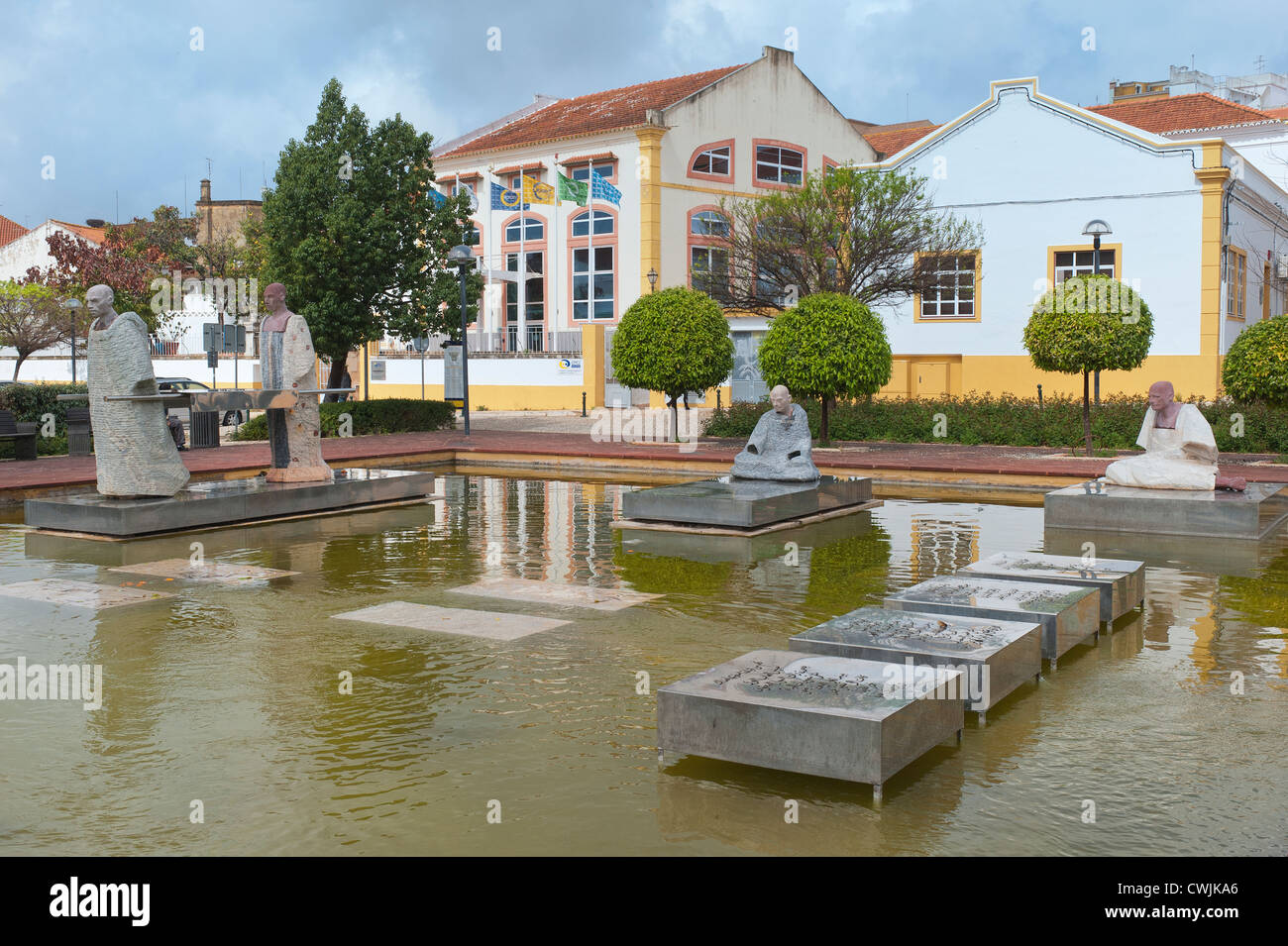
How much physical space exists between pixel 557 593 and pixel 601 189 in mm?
29745

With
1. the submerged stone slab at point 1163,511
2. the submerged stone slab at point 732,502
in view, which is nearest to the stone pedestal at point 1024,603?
the submerged stone slab at point 732,502

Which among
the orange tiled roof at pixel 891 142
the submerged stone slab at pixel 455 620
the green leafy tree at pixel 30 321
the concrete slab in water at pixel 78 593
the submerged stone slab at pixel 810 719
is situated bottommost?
the submerged stone slab at pixel 455 620

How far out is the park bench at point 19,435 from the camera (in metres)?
20.0

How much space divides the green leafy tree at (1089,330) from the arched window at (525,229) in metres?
23.9

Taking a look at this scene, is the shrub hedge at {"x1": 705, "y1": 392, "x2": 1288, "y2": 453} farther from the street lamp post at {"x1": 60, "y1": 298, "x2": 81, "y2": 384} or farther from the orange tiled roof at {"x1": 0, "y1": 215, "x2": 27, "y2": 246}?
the orange tiled roof at {"x1": 0, "y1": 215, "x2": 27, "y2": 246}

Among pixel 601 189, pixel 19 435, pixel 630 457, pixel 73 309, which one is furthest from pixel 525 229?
pixel 19 435

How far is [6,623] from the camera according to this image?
27.5 feet

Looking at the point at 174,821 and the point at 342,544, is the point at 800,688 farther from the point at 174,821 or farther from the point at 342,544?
the point at 342,544

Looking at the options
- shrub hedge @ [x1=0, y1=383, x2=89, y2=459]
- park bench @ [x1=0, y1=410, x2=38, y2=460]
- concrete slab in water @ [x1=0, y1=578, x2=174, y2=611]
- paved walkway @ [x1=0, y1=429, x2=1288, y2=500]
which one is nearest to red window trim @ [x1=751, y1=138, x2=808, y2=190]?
paved walkway @ [x1=0, y1=429, x2=1288, y2=500]

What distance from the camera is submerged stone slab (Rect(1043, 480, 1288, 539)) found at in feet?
39.1

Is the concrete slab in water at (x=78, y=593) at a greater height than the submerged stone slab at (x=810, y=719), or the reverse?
the submerged stone slab at (x=810, y=719)

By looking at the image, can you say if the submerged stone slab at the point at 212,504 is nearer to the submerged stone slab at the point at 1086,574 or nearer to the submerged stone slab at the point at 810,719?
the submerged stone slab at the point at 1086,574

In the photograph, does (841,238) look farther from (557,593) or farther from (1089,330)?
(557,593)

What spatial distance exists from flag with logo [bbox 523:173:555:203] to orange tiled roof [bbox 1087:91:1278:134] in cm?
1679
